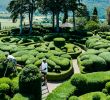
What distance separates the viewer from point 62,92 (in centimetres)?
2419

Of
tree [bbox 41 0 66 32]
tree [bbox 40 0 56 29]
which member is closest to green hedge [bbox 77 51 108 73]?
tree [bbox 41 0 66 32]

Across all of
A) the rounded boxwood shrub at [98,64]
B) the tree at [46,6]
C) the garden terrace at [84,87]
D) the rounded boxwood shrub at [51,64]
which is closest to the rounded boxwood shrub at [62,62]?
the rounded boxwood shrub at [51,64]

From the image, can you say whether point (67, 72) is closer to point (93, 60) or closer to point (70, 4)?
point (93, 60)

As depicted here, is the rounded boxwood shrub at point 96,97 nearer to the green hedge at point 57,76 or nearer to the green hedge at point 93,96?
the green hedge at point 93,96

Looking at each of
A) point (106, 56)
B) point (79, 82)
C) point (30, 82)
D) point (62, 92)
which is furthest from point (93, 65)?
point (30, 82)

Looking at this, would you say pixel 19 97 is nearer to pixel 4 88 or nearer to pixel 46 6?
pixel 4 88

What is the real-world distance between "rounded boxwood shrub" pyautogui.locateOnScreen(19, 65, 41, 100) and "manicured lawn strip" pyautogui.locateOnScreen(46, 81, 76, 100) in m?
0.90

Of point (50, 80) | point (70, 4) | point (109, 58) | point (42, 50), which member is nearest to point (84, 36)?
point (70, 4)

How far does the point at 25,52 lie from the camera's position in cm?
3797

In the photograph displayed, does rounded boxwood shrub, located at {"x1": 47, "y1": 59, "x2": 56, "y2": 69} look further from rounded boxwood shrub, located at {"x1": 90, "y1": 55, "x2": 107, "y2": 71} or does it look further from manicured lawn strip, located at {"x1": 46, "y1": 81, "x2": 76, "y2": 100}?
manicured lawn strip, located at {"x1": 46, "y1": 81, "x2": 76, "y2": 100}

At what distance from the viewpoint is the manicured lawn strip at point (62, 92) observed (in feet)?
76.5

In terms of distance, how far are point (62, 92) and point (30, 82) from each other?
2515 mm

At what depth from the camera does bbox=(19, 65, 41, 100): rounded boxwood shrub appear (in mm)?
22953

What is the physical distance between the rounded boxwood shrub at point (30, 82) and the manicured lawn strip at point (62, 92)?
90cm
